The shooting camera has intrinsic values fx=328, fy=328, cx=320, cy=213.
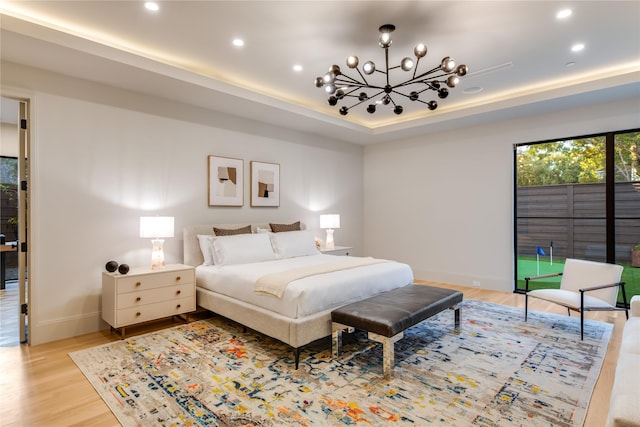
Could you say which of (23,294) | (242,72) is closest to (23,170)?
(23,294)

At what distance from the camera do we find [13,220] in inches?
238

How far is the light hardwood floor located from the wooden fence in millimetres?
1773

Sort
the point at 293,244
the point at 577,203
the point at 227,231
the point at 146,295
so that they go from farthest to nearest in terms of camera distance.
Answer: the point at 577,203 → the point at 293,244 → the point at 227,231 → the point at 146,295

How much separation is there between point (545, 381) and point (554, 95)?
3.76 metres

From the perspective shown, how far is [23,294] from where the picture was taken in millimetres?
3482

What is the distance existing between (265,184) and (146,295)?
8.46 feet

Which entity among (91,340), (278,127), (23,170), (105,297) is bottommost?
(91,340)

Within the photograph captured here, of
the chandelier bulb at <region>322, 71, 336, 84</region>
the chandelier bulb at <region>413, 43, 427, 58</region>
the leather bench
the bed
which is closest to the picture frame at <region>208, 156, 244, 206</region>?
the bed

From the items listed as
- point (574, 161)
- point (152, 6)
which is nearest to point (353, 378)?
point (152, 6)

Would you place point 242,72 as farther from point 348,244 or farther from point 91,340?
point 348,244

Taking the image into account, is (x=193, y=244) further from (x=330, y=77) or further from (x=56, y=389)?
(x=330, y=77)

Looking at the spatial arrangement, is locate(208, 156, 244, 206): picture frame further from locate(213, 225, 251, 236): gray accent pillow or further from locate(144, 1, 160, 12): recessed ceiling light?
locate(144, 1, 160, 12): recessed ceiling light

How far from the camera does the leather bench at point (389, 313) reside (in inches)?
105

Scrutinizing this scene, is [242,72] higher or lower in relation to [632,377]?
higher
